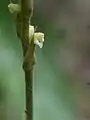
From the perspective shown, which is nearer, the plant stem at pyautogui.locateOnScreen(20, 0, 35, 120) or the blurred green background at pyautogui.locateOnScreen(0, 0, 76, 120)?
the plant stem at pyautogui.locateOnScreen(20, 0, 35, 120)

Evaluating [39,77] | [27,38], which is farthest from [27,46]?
[39,77]

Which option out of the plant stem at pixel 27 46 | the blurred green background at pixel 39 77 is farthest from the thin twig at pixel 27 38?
the blurred green background at pixel 39 77

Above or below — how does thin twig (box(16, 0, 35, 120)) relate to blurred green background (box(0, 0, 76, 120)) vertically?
above

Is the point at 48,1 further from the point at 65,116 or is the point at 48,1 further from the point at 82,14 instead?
the point at 65,116

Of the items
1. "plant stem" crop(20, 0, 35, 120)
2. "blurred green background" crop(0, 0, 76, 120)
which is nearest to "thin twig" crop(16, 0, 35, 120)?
"plant stem" crop(20, 0, 35, 120)

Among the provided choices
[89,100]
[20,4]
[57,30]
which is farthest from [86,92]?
[20,4]

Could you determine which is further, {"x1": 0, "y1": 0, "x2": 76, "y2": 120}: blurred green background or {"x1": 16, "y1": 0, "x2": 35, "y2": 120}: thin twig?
{"x1": 0, "y1": 0, "x2": 76, "y2": 120}: blurred green background

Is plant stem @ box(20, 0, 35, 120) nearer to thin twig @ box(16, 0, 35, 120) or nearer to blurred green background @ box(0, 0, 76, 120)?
thin twig @ box(16, 0, 35, 120)

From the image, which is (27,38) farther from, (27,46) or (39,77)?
(39,77)
